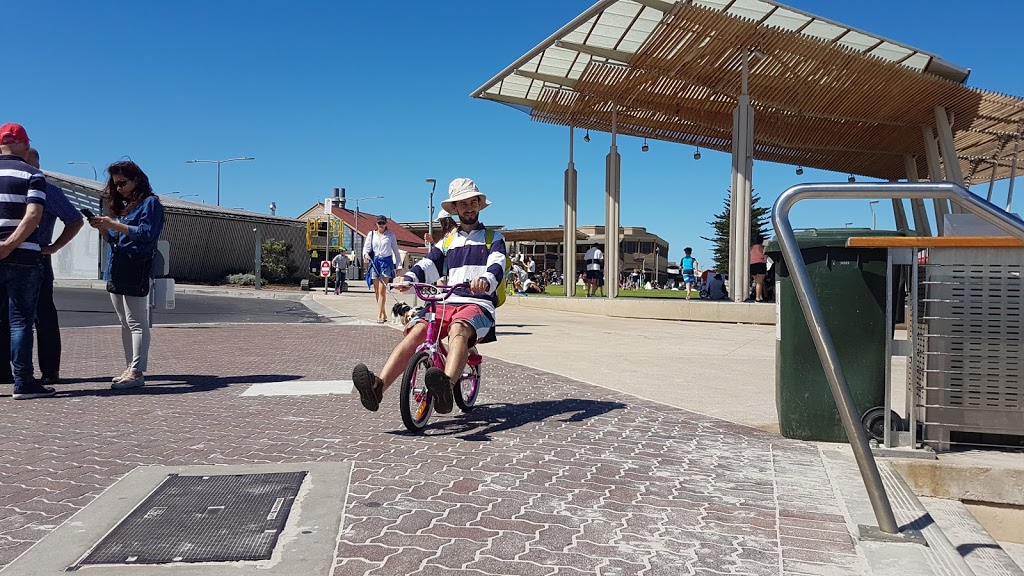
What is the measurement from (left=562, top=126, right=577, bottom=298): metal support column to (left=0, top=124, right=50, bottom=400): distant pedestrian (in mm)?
16923

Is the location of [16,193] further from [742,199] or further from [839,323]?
[742,199]

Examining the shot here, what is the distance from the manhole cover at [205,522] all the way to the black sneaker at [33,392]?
287cm

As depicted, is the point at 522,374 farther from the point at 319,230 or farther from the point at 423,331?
the point at 319,230

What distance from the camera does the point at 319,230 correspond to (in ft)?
138

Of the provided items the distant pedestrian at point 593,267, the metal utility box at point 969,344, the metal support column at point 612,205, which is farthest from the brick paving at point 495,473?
the distant pedestrian at point 593,267

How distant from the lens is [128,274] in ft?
20.1

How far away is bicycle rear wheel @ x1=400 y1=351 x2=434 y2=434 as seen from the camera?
176 inches

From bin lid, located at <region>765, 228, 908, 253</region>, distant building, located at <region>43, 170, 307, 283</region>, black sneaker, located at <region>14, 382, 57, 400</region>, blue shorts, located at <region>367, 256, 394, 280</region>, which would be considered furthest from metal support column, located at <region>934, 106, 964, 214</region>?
distant building, located at <region>43, 170, 307, 283</region>

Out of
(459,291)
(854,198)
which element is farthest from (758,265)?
(854,198)

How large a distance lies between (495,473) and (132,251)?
12.4 ft

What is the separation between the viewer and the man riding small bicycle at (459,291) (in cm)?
452

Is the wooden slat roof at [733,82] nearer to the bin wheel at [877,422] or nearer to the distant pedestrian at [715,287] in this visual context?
the distant pedestrian at [715,287]

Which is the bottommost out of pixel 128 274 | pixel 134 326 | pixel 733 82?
pixel 134 326

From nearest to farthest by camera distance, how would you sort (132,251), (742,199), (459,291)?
1. (459,291)
2. (132,251)
3. (742,199)
